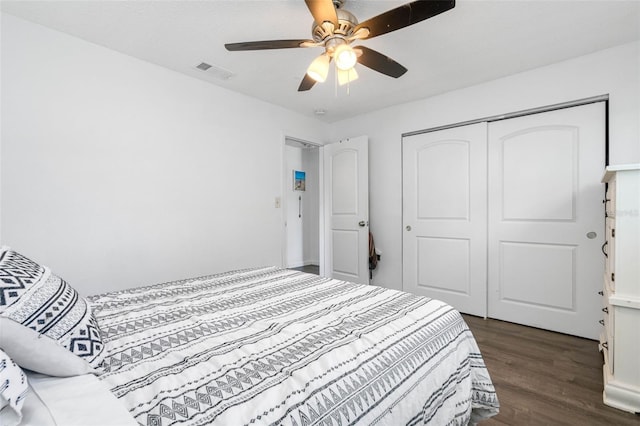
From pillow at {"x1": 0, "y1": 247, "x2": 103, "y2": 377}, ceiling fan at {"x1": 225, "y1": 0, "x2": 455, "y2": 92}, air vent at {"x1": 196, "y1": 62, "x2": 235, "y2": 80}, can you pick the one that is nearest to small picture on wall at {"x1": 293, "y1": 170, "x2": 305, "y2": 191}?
air vent at {"x1": 196, "y1": 62, "x2": 235, "y2": 80}

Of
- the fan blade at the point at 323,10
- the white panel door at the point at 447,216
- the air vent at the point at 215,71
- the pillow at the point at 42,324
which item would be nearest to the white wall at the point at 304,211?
the white panel door at the point at 447,216

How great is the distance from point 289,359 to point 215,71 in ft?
8.77

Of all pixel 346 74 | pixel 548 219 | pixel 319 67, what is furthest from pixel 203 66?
pixel 548 219

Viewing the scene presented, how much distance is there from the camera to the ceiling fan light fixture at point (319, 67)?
183 centimetres

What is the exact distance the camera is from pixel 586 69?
98.0 inches

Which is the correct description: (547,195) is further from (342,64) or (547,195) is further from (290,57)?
(290,57)

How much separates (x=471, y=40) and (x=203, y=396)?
2711mm

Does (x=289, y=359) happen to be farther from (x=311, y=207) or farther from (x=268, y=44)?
(x=311, y=207)

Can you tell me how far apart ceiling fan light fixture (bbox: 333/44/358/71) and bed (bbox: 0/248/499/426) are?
4.27 ft

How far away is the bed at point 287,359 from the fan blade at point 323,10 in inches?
57.3

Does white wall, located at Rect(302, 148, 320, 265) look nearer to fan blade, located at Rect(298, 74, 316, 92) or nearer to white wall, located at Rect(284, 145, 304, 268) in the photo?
white wall, located at Rect(284, 145, 304, 268)

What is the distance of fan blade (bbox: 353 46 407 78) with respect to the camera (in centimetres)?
184

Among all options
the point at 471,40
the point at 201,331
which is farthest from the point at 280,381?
the point at 471,40

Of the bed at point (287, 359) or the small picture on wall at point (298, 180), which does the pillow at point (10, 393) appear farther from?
the small picture on wall at point (298, 180)
